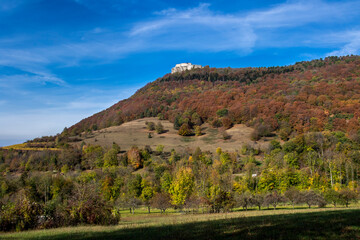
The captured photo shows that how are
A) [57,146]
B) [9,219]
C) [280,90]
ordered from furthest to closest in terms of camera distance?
[280,90] → [57,146] → [9,219]

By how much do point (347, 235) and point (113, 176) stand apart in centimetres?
7953

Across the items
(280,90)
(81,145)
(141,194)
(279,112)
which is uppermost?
(280,90)

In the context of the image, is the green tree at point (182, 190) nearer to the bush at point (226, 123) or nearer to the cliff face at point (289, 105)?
the cliff face at point (289, 105)

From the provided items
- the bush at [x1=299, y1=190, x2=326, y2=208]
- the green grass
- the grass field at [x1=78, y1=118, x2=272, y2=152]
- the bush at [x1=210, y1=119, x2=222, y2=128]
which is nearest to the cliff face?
the bush at [x1=210, y1=119, x2=222, y2=128]

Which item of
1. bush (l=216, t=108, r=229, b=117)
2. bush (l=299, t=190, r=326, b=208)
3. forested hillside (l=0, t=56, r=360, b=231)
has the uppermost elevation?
bush (l=216, t=108, r=229, b=117)

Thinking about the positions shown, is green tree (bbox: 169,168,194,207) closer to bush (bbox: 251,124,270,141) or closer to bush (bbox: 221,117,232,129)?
bush (bbox: 251,124,270,141)

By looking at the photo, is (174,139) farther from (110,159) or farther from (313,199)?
(313,199)

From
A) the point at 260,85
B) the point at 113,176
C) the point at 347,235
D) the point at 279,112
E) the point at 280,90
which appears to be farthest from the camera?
the point at 260,85

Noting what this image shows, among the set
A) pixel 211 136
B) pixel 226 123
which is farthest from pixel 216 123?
pixel 211 136

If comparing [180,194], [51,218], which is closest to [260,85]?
[180,194]

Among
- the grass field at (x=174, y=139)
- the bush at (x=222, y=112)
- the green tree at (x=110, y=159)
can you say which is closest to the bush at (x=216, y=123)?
the grass field at (x=174, y=139)

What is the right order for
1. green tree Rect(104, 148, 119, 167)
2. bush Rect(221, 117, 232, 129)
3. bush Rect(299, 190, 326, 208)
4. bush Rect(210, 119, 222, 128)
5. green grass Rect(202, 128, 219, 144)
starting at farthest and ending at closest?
bush Rect(210, 119, 222, 128), bush Rect(221, 117, 232, 129), green grass Rect(202, 128, 219, 144), green tree Rect(104, 148, 119, 167), bush Rect(299, 190, 326, 208)

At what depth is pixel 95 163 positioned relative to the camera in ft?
338

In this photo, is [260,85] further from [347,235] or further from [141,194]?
[347,235]
